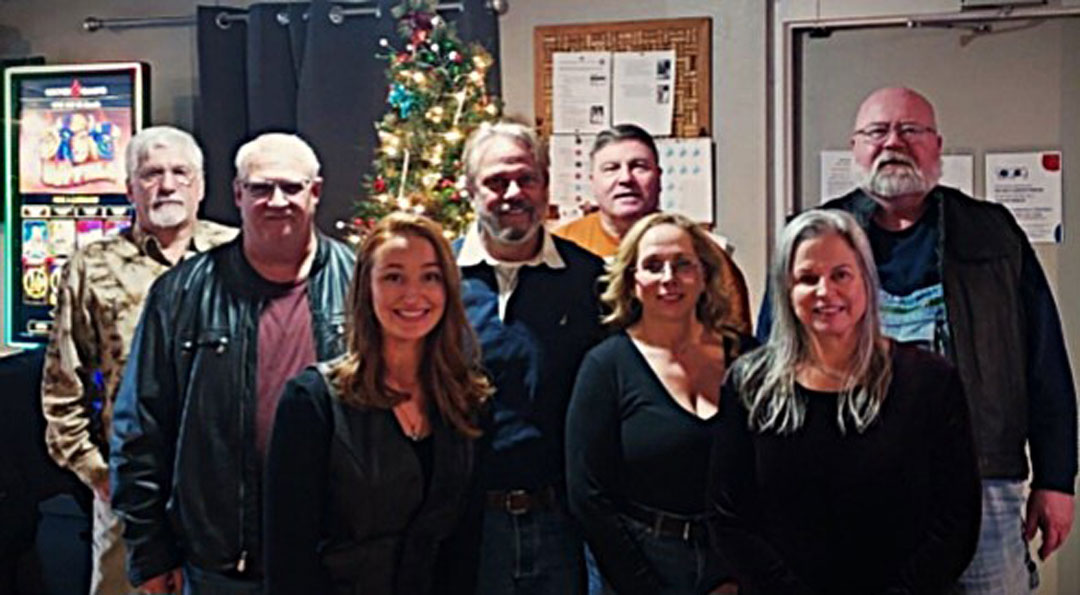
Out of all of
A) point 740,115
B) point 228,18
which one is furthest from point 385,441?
point 228,18

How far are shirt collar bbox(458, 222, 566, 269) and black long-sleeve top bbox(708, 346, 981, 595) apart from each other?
2.25ft

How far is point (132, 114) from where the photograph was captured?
5.26 m

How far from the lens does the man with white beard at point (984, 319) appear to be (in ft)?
10.2

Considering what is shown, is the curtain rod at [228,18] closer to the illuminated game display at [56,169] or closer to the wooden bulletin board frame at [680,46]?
the illuminated game display at [56,169]

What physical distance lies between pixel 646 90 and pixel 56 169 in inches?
93.8

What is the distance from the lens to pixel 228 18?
5.25 metres

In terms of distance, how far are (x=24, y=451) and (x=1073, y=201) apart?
361cm

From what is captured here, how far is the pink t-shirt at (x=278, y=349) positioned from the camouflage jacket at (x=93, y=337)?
22.2 inches

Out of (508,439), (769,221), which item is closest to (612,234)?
(508,439)

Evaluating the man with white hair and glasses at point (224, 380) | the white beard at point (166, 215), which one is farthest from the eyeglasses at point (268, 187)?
the white beard at point (166, 215)

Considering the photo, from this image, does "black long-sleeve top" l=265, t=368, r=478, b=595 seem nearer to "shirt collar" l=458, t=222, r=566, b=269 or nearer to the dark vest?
"shirt collar" l=458, t=222, r=566, b=269

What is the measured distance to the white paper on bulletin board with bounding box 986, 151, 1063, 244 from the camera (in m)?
4.54

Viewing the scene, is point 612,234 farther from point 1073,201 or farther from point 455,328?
point 1073,201

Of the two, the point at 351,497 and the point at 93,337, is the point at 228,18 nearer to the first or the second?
the point at 93,337
